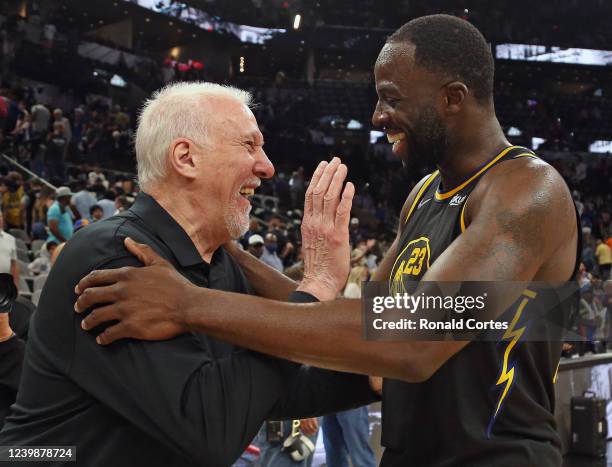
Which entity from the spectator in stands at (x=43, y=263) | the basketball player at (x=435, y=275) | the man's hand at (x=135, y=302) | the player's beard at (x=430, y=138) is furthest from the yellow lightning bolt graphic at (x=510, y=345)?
the spectator in stands at (x=43, y=263)

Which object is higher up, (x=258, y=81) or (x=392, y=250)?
(x=258, y=81)

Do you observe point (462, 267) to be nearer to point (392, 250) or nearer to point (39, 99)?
point (392, 250)

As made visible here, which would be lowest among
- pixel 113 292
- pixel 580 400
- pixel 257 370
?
pixel 580 400

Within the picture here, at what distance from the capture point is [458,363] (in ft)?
6.18

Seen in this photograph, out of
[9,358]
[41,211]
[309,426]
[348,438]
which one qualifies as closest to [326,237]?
[9,358]

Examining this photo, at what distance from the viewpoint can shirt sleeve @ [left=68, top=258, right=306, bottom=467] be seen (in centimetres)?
146

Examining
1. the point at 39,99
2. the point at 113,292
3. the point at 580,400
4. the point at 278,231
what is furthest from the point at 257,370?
the point at 39,99

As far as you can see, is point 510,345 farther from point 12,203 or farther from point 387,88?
point 12,203

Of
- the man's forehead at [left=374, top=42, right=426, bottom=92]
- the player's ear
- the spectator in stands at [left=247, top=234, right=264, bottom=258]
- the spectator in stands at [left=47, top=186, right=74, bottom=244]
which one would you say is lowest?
the spectator in stands at [left=247, top=234, right=264, bottom=258]

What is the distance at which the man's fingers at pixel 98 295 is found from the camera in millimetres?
1479

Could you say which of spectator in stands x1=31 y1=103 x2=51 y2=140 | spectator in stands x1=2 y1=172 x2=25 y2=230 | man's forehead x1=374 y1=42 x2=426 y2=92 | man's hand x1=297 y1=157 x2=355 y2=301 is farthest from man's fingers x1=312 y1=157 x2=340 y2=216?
spectator in stands x1=31 y1=103 x2=51 y2=140

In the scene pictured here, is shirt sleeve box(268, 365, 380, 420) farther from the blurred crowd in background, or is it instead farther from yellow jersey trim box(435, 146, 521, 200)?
the blurred crowd in background

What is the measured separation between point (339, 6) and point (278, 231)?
17.6 metres

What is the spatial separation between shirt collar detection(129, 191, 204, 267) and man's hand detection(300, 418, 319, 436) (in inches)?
115
